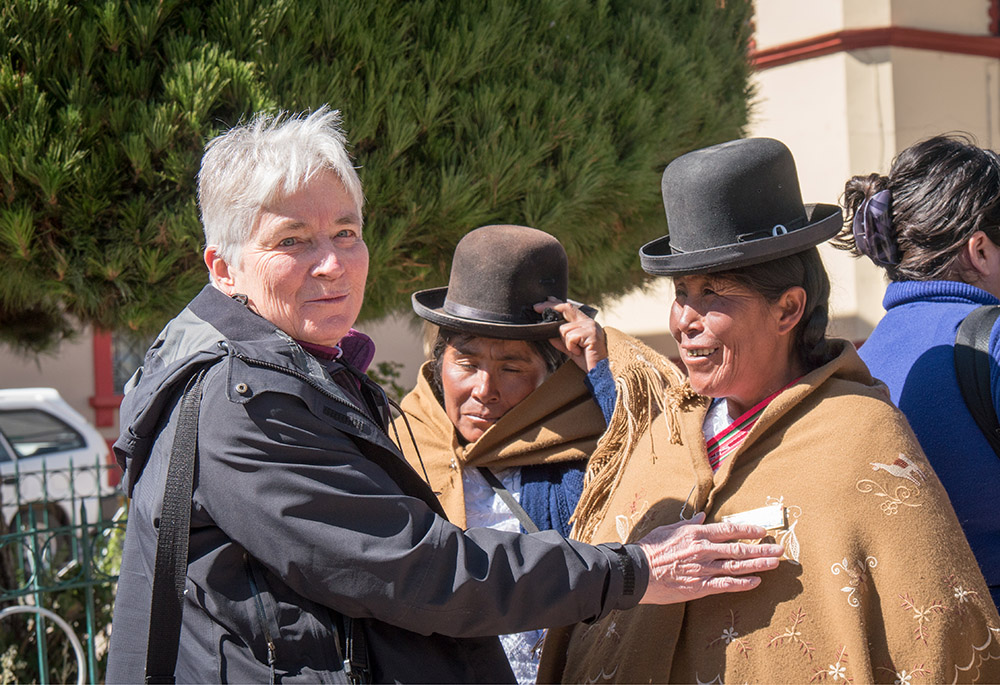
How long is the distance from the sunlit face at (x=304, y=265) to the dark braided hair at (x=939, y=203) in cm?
141

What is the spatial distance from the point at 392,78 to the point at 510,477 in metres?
1.32

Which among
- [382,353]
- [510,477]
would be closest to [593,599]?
[510,477]

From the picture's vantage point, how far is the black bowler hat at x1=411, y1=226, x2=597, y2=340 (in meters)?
2.89

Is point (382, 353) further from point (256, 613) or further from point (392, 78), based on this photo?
point (256, 613)

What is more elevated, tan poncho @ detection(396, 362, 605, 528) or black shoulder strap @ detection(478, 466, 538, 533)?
tan poncho @ detection(396, 362, 605, 528)

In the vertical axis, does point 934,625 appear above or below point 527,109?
below

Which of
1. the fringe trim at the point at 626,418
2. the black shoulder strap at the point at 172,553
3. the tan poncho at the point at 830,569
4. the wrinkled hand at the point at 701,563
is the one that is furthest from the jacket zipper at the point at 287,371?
the fringe trim at the point at 626,418

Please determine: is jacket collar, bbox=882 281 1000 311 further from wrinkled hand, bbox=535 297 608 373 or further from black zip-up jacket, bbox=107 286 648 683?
black zip-up jacket, bbox=107 286 648 683

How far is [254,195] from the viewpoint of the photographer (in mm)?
1815

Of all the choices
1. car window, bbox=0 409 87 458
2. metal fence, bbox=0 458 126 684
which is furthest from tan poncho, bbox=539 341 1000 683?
car window, bbox=0 409 87 458

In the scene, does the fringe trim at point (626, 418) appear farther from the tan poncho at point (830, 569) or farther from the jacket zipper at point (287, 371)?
the jacket zipper at point (287, 371)

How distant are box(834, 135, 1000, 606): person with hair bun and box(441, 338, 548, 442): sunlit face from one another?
95cm

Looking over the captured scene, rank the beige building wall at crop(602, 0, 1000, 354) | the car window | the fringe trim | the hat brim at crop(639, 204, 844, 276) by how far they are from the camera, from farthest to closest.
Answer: the car window
the beige building wall at crop(602, 0, 1000, 354)
the fringe trim
the hat brim at crop(639, 204, 844, 276)

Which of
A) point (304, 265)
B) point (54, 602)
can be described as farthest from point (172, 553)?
point (54, 602)
